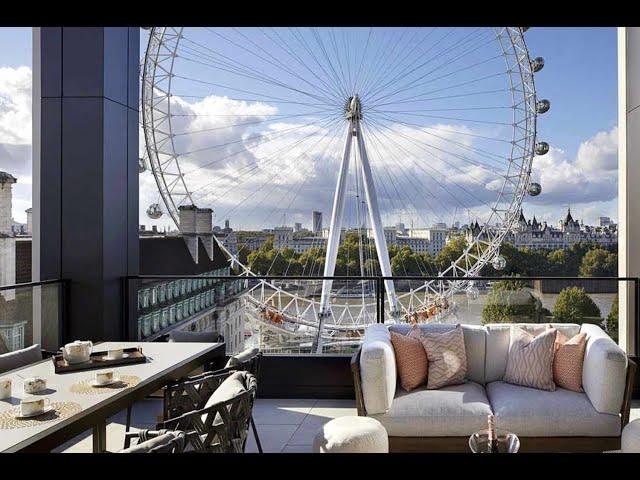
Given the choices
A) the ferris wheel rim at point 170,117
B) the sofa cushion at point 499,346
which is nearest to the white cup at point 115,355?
the sofa cushion at point 499,346

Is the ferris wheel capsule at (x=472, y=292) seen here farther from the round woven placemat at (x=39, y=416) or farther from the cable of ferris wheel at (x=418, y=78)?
the cable of ferris wheel at (x=418, y=78)

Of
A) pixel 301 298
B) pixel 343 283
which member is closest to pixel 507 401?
pixel 343 283

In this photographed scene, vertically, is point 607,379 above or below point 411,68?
below

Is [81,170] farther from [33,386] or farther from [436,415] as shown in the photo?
[436,415]

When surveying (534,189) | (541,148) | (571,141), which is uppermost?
(571,141)

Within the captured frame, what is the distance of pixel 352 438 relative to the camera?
227 centimetres

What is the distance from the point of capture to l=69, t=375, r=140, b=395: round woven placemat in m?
2.02

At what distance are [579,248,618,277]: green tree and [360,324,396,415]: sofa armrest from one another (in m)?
9.56

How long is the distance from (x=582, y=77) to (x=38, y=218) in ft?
30.9

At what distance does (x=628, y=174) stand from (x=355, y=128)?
484 cm

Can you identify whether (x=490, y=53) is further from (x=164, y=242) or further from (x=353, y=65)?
(x=164, y=242)

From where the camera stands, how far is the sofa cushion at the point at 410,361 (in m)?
3.03

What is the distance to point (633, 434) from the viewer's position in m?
2.25

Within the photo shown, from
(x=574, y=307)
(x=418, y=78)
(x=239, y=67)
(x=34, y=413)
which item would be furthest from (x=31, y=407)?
(x=418, y=78)
